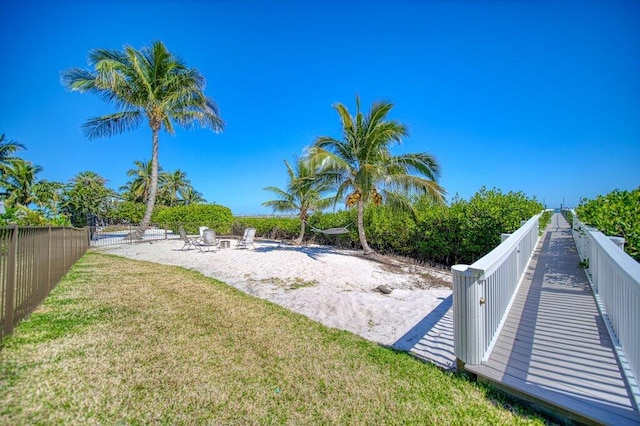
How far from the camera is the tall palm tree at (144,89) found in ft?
41.8

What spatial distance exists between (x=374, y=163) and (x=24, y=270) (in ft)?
30.9

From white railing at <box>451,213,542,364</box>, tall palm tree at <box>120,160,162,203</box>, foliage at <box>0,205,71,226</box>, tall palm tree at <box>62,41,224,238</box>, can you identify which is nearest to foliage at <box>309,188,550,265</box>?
white railing at <box>451,213,542,364</box>

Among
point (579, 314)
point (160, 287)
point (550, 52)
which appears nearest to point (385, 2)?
point (550, 52)

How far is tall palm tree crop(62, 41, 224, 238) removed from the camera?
41.8ft

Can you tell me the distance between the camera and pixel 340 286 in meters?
6.59

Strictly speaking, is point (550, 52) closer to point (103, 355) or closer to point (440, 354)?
point (440, 354)

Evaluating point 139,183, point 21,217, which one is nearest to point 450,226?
point 21,217

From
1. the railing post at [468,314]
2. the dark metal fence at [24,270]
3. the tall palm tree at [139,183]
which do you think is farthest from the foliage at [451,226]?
the tall palm tree at [139,183]

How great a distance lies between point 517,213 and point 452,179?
2369 millimetres

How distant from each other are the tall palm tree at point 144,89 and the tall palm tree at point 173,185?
82.4 ft

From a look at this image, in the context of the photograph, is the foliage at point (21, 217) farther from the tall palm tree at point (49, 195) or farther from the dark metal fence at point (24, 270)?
the dark metal fence at point (24, 270)

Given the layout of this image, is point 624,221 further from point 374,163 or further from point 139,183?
point 139,183

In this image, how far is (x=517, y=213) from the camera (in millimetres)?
8695

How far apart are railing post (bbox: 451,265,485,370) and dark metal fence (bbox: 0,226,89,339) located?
477cm
